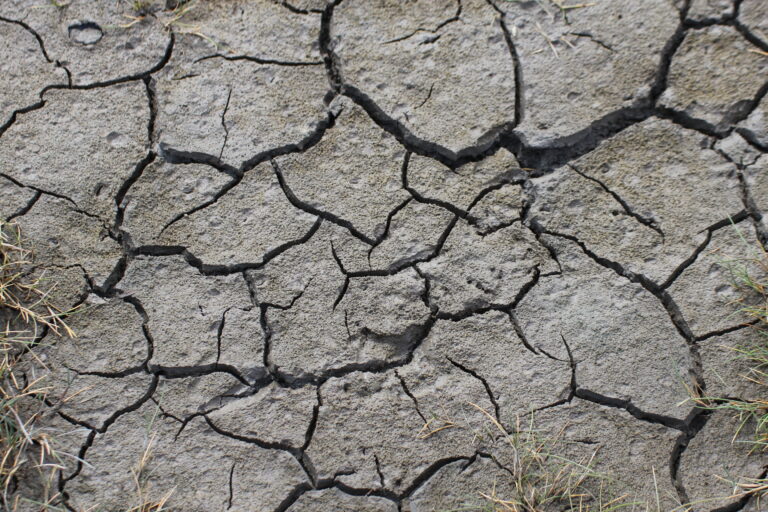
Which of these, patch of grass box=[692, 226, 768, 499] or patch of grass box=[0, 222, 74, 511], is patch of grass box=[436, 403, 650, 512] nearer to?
patch of grass box=[692, 226, 768, 499]

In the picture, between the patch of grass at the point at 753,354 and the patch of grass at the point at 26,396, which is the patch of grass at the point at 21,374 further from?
the patch of grass at the point at 753,354

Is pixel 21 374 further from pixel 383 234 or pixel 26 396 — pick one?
pixel 383 234

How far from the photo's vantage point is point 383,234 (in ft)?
7.66

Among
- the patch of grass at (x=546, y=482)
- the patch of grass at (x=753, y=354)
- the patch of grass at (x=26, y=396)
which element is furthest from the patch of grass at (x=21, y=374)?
the patch of grass at (x=753, y=354)

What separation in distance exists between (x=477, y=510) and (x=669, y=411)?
70 cm

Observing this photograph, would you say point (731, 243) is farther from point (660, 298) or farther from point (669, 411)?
point (669, 411)

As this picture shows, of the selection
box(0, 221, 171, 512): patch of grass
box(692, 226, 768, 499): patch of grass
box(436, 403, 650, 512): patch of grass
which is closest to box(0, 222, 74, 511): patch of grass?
box(0, 221, 171, 512): patch of grass

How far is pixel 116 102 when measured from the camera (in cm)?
248

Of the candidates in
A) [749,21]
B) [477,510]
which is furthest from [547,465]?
[749,21]

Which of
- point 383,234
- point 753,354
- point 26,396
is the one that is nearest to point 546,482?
point 753,354

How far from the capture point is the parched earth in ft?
7.20

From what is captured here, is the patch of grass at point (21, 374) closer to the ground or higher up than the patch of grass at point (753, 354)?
closer to the ground

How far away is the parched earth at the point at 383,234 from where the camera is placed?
2.20 metres

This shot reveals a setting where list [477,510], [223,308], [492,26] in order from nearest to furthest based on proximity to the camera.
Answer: [477,510] → [223,308] → [492,26]
